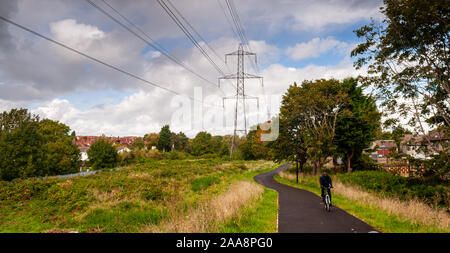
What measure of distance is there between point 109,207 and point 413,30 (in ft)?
79.0

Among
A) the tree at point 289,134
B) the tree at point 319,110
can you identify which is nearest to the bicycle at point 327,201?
the tree at point 319,110

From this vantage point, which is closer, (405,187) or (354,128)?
(405,187)

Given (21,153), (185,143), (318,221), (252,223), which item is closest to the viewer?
(252,223)

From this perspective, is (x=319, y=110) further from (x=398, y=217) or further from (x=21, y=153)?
(x=21, y=153)

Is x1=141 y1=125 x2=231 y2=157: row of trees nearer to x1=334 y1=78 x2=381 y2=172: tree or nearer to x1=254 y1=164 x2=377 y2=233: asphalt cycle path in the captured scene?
x1=334 y1=78 x2=381 y2=172: tree

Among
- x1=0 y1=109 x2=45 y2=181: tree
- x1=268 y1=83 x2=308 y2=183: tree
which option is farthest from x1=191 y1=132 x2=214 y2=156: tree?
x1=268 y1=83 x2=308 y2=183: tree

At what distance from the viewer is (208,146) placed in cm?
9425

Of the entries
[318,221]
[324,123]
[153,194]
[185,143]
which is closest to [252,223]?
[318,221]

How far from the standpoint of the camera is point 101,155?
191ft

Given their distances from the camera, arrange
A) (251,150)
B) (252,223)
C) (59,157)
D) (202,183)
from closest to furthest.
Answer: (252,223)
(202,183)
(59,157)
(251,150)

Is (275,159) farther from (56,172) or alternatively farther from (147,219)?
(56,172)

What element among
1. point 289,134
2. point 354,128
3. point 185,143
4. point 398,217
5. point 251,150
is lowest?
point 398,217

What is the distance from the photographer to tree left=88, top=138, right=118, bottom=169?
58.3 metres

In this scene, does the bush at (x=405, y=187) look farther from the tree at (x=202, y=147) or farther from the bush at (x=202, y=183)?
the tree at (x=202, y=147)
